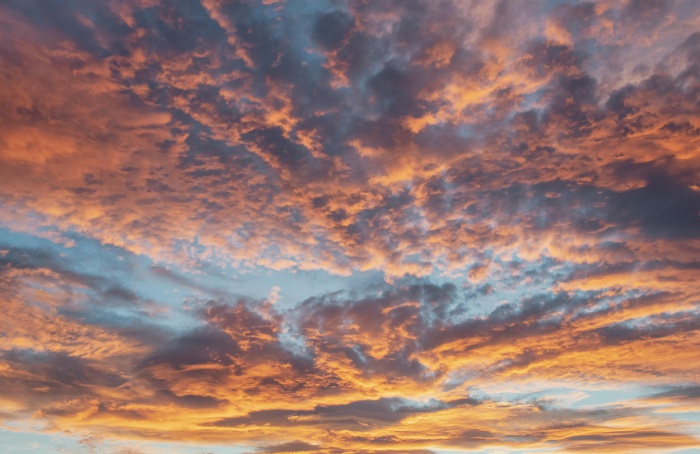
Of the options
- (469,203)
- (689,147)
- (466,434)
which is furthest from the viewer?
(466,434)

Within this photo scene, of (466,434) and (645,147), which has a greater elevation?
(645,147)

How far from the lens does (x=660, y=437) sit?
57.5 metres

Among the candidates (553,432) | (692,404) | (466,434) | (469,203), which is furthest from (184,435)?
(692,404)

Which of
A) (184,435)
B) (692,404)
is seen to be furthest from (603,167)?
(184,435)

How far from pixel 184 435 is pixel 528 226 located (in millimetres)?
57734

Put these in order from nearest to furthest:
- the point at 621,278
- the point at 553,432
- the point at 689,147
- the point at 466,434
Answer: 1. the point at 689,147
2. the point at 621,278
3. the point at 553,432
4. the point at 466,434

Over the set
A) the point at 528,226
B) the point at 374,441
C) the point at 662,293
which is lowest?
the point at 374,441

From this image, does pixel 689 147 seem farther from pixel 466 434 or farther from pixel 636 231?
pixel 466 434

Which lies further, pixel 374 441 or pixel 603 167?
pixel 374 441

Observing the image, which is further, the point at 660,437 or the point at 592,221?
the point at 660,437

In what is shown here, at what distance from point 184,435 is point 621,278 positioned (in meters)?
59.0

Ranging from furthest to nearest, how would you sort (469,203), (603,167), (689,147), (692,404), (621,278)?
(692,404) < (621,278) < (469,203) < (603,167) < (689,147)

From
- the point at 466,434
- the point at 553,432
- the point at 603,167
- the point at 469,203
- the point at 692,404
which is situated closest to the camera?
the point at 603,167

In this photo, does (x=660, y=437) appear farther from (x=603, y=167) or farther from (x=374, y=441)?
(x=603, y=167)
